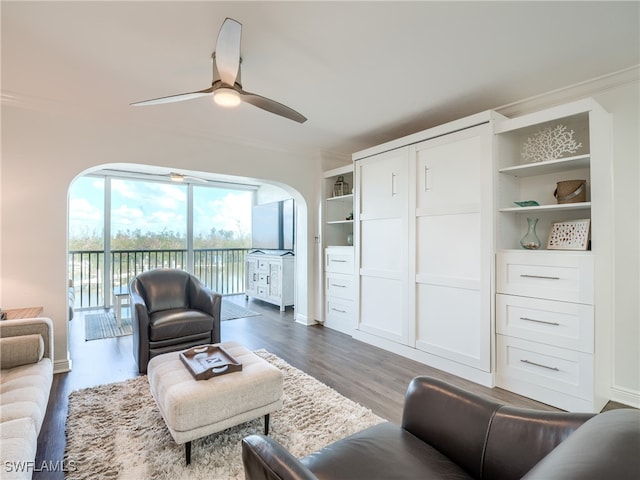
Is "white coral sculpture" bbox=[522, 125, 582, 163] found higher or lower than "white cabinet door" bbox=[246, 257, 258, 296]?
higher

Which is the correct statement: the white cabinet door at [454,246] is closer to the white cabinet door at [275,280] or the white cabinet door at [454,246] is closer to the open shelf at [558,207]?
the open shelf at [558,207]

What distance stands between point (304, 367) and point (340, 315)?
1302mm

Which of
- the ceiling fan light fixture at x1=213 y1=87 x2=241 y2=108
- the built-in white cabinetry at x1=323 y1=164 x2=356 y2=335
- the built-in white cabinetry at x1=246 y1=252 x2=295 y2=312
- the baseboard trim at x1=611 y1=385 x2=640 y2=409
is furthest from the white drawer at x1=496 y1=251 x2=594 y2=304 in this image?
the built-in white cabinetry at x1=246 y1=252 x2=295 y2=312

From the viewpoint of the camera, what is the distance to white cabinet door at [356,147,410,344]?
329cm

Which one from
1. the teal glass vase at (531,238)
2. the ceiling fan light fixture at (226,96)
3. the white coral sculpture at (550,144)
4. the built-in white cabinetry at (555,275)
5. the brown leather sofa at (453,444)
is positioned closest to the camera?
the brown leather sofa at (453,444)

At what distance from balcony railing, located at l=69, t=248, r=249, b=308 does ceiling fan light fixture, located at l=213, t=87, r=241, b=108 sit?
4.71 meters

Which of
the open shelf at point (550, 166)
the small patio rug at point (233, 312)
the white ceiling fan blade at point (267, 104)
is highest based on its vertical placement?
the white ceiling fan blade at point (267, 104)

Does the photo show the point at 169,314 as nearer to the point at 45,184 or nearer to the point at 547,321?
the point at 45,184

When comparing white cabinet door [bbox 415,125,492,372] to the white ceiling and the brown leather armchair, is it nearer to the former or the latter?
the white ceiling

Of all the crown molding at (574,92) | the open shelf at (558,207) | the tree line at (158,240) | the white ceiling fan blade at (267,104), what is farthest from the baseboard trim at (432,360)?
the tree line at (158,240)

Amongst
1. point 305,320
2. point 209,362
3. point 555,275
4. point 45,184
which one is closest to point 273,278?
point 305,320

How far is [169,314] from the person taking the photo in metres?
3.00

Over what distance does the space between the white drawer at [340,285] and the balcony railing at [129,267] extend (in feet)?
10.2

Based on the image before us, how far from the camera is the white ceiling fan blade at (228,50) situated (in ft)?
4.98
